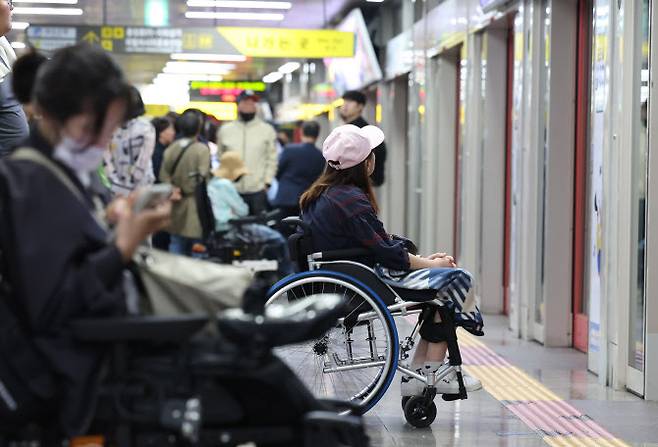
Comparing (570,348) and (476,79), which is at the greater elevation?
(476,79)

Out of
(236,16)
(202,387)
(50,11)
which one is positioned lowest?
(202,387)

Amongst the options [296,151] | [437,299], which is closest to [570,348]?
[437,299]

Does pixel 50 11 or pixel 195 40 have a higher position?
pixel 50 11

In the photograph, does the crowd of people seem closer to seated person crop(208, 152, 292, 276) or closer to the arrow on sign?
seated person crop(208, 152, 292, 276)

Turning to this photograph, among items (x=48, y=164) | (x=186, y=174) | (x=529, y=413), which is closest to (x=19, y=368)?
(x=48, y=164)

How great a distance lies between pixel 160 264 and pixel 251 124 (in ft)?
29.8

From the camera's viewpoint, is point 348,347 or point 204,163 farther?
point 204,163

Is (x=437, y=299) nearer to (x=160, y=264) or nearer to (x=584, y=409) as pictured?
(x=584, y=409)

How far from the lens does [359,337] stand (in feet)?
16.9

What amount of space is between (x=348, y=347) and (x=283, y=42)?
10.3 meters

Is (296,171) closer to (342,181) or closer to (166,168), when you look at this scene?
(166,168)

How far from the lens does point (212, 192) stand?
418 inches

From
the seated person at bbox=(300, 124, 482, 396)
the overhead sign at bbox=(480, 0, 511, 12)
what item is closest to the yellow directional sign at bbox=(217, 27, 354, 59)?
the overhead sign at bbox=(480, 0, 511, 12)

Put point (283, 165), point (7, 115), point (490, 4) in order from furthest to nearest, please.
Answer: point (283, 165), point (490, 4), point (7, 115)
